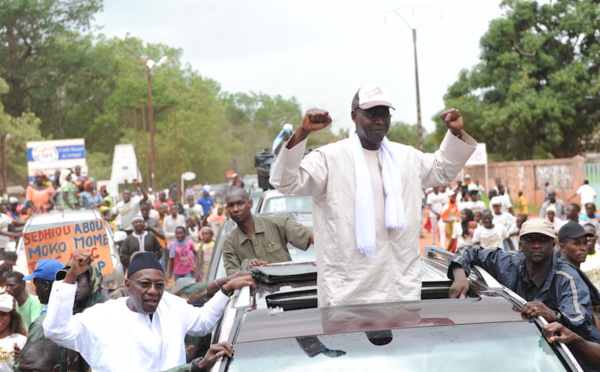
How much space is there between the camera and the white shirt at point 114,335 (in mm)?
3941

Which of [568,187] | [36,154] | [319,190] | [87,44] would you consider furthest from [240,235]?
[87,44]

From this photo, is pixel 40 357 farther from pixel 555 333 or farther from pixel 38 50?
pixel 38 50

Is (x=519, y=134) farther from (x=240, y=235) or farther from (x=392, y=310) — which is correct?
(x=392, y=310)

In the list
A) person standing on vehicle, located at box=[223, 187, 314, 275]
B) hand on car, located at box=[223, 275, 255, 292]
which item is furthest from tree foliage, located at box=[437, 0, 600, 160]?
hand on car, located at box=[223, 275, 255, 292]

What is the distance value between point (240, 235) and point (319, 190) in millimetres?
2513

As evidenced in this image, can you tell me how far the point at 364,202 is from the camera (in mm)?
3939

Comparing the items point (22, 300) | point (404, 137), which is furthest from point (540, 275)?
point (404, 137)

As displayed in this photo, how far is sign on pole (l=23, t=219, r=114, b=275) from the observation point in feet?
29.8

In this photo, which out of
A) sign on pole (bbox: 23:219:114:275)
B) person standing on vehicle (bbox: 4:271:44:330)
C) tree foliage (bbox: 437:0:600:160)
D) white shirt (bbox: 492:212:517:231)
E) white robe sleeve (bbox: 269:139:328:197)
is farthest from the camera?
tree foliage (bbox: 437:0:600:160)

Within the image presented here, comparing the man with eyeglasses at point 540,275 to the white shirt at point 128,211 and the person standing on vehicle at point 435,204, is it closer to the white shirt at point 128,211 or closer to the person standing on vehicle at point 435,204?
the white shirt at point 128,211

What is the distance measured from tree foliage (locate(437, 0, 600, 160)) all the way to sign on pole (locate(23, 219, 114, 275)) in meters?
29.8

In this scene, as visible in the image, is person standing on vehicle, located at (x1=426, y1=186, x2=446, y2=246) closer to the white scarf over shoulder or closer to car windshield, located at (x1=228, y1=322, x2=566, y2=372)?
the white scarf over shoulder

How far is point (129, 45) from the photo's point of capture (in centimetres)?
8038

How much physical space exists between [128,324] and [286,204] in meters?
6.24
